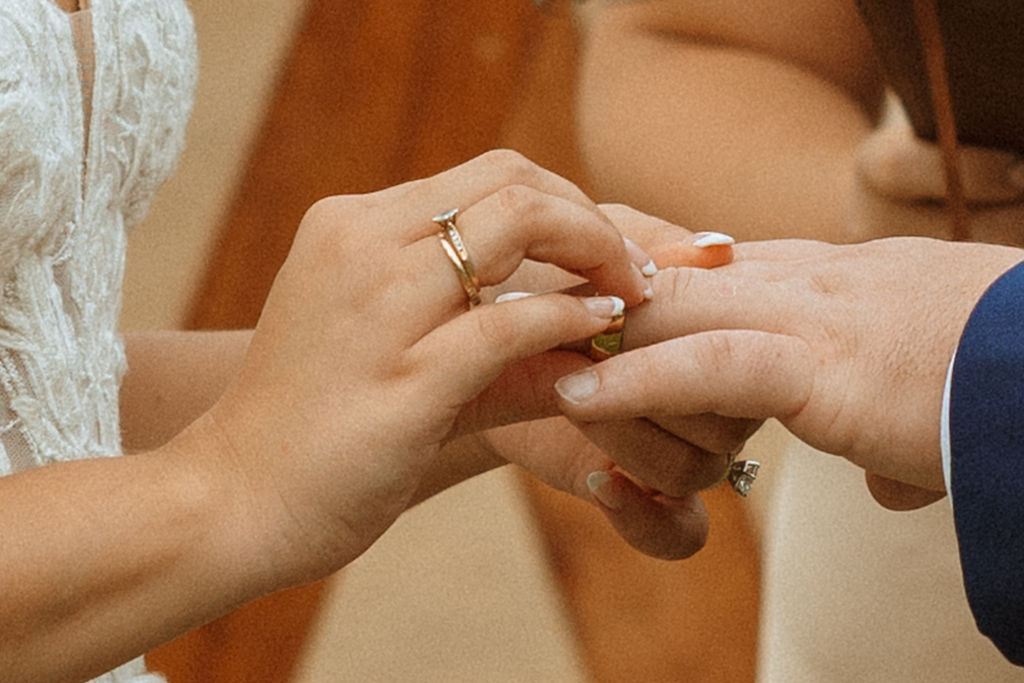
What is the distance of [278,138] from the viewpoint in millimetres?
2768

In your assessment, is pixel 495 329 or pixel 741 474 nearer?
pixel 495 329

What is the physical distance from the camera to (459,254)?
0.69 meters

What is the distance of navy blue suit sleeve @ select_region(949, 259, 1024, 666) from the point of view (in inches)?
26.3

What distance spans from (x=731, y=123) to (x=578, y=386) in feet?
1.65

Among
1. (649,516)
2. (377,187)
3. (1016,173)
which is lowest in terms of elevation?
(377,187)

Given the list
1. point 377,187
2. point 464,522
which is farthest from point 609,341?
point 377,187

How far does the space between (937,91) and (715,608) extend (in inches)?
Answer: 48.7

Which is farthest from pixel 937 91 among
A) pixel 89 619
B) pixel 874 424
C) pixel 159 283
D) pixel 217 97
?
pixel 217 97

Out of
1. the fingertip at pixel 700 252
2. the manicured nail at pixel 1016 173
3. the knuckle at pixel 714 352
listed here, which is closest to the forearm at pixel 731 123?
the manicured nail at pixel 1016 173

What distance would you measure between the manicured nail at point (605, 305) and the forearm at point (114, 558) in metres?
0.23

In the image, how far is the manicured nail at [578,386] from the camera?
2.53 ft

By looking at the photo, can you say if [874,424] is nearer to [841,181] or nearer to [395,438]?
[395,438]

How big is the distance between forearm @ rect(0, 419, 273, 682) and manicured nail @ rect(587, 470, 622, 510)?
0.30 m

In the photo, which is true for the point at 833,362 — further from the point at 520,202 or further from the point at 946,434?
the point at 520,202
